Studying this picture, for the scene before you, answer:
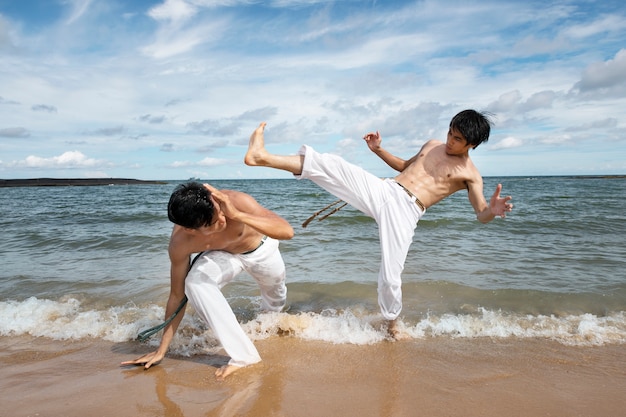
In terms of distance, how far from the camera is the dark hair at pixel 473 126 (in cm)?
389

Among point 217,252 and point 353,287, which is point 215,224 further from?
point 353,287

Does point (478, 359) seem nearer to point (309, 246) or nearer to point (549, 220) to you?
point (309, 246)

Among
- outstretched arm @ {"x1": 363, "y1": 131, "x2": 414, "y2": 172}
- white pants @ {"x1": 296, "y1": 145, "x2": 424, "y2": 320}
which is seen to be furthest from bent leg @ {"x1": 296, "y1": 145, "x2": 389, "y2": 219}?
outstretched arm @ {"x1": 363, "y1": 131, "x2": 414, "y2": 172}

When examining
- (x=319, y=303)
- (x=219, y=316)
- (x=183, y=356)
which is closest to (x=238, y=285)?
(x=319, y=303)

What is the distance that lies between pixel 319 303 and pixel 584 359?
9.21 feet

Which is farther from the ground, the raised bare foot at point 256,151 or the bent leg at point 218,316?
the raised bare foot at point 256,151

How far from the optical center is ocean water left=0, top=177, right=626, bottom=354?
4.21 meters

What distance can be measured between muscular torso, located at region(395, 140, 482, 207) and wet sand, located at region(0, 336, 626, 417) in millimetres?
1396

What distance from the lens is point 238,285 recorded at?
611cm

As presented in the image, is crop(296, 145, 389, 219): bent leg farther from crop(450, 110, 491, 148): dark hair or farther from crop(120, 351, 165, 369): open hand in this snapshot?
crop(120, 351, 165, 369): open hand

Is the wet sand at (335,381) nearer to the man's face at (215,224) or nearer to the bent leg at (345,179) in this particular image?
the man's face at (215,224)

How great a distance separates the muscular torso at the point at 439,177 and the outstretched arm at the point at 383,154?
39 cm

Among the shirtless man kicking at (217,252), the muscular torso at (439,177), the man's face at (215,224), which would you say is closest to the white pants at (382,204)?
the muscular torso at (439,177)

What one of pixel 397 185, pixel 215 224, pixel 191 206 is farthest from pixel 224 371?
pixel 397 185
